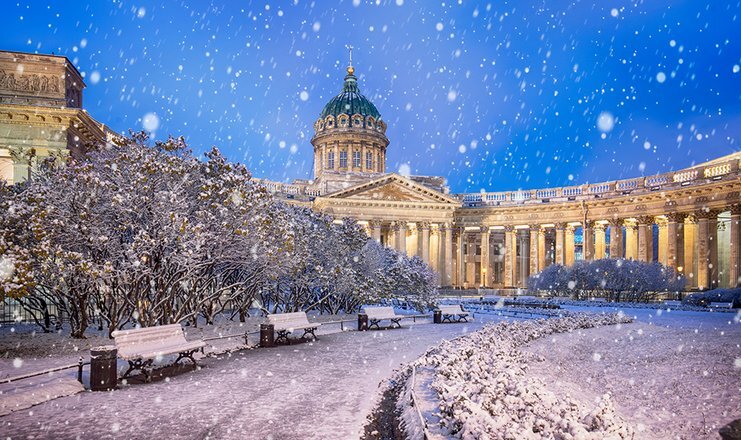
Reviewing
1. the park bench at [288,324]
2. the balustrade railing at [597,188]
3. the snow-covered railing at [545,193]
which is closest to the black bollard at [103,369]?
the park bench at [288,324]

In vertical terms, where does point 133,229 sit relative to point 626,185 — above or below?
below

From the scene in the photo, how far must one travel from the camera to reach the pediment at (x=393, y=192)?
50281 millimetres

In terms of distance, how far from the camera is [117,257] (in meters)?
15.0

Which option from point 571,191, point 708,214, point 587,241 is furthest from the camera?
point 571,191

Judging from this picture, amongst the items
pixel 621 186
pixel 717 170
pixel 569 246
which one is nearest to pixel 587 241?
pixel 569 246

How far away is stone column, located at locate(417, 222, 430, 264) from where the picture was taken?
52125 mm

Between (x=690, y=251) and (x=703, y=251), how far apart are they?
161 inches

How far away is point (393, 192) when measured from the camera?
51469 millimetres

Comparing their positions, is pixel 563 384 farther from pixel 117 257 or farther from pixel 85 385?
pixel 117 257

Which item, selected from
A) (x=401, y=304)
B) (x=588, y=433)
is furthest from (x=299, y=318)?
(x=401, y=304)

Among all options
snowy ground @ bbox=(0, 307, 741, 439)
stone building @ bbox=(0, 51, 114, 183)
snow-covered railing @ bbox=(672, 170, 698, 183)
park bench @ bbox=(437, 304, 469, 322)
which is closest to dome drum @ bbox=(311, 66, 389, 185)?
snow-covered railing @ bbox=(672, 170, 698, 183)

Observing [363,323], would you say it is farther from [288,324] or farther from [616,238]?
[616,238]

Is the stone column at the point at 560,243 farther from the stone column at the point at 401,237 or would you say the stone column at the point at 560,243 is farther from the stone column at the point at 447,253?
the stone column at the point at 401,237

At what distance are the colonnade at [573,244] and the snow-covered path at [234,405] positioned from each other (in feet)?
109
